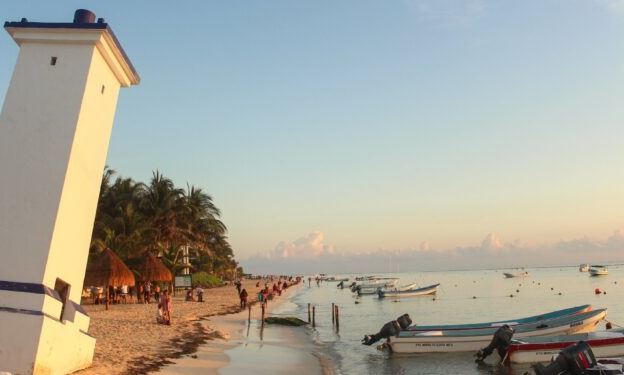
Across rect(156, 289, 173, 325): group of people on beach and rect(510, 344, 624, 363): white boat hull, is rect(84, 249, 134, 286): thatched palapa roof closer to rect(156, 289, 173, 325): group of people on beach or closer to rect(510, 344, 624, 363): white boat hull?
rect(156, 289, 173, 325): group of people on beach

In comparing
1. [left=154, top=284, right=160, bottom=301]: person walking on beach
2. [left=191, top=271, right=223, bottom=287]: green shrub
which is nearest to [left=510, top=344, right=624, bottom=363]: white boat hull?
[left=154, top=284, right=160, bottom=301]: person walking on beach

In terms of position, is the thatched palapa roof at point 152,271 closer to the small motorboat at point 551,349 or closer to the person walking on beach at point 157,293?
the person walking on beach at point 157,293

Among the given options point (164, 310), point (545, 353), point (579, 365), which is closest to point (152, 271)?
point (164, 310)

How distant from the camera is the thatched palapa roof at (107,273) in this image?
24.0m

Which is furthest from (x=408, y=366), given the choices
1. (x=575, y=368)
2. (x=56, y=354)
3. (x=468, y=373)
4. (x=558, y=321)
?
(x=56, y=354)

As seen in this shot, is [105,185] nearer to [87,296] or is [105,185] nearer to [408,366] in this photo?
[87,296]

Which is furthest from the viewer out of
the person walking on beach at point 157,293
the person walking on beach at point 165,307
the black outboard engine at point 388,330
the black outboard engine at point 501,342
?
the person walking on beach at point 157,293

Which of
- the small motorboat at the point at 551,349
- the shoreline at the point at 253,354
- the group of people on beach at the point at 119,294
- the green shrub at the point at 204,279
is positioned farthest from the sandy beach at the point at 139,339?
the green shrub at the point at 204,279

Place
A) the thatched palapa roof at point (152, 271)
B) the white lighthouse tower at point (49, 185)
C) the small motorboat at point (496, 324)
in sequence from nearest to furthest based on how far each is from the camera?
the white lighthouse tower at point (49, 185), the small motorboat at point (496, 324), the thatched palapa roof at point (152, 271)

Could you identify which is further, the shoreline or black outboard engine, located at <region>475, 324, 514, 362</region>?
black outboard engine, located at <region>475, 324, 514, 362</region>

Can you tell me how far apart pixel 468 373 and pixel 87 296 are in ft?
86.9

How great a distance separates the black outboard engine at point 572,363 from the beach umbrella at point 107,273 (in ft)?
65.8

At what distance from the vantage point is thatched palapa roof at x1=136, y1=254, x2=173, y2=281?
30.6 meters

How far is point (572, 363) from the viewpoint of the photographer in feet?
37.2
